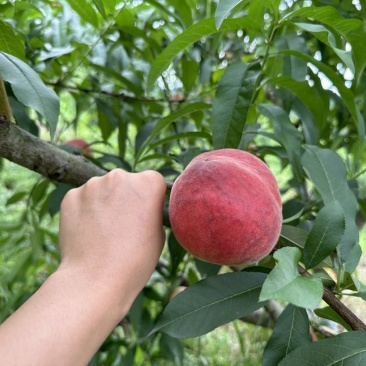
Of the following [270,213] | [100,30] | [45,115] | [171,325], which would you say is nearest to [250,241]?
[270,213]

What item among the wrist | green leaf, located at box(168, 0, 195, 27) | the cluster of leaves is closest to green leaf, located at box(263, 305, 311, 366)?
the cluster of leaves

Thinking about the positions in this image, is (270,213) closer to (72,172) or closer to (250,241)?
(250,241)

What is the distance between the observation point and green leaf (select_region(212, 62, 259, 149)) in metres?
0.86

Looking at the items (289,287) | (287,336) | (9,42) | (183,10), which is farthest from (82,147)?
(289,287)

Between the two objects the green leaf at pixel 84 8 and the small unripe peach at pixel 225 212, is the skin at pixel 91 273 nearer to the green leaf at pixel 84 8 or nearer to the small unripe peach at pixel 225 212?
the small unripe peach at pixel 225 212

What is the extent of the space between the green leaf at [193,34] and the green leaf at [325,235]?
31 cm

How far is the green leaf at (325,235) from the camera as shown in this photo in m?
0.72

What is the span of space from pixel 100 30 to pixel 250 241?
0.67m

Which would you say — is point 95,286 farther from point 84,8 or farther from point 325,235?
point 84,8

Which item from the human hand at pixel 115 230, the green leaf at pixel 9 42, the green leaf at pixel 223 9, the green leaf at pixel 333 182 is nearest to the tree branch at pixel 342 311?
the green leaf at pixel 333 182

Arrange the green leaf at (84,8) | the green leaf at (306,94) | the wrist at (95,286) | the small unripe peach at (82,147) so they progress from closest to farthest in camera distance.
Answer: the wrist at (95,286) → the green leaf at (306,94) → the green leaf at (84,8) → the small unripe peach at (82,147)

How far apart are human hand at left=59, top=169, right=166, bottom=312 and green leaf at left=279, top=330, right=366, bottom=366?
0.23 meters

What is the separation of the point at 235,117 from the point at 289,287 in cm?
39

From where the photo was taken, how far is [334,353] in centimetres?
68
